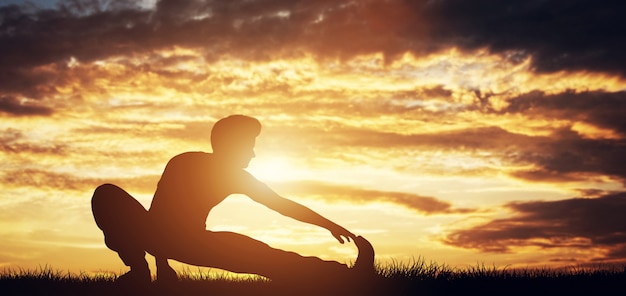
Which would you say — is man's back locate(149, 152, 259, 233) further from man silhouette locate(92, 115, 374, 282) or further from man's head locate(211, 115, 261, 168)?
man's head locate(211, 115, 261, 168)

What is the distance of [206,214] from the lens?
11.3m

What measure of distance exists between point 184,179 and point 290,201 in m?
1.54

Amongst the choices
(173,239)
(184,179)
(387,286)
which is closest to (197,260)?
(173,239)

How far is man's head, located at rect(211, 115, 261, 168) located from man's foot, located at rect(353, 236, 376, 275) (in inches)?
79.4

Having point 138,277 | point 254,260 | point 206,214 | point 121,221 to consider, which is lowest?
point 138,277

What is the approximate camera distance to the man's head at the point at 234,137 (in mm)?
11078

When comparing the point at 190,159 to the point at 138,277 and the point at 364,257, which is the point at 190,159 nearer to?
the point at 138,277

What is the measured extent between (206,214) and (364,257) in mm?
2348

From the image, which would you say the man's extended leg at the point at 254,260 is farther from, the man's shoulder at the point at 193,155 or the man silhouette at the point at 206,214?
the man's shoulder at the point at 193,155

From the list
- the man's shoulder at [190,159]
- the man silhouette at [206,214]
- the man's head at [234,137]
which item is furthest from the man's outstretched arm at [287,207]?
the man's shoulder at [190,159]

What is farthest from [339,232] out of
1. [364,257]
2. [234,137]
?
[234,137]

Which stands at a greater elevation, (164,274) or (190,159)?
(190,159)

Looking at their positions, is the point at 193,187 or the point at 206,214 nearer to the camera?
the point at 193,187

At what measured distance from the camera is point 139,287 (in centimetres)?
1141
